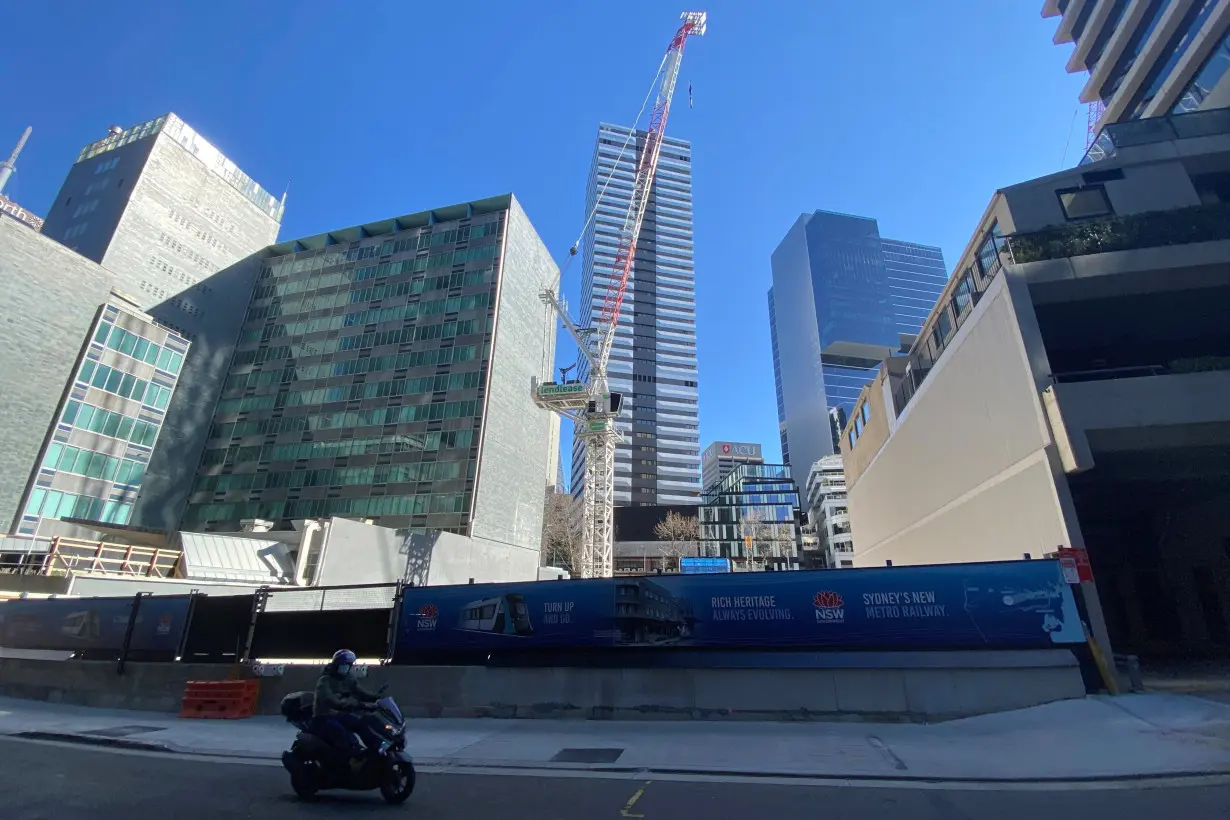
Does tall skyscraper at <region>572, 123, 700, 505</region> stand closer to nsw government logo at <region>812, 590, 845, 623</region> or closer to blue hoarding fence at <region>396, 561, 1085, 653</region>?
blue hoarding fence at <region>396, 561, 1085, 653</region>

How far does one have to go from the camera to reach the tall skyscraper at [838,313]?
6668 inches

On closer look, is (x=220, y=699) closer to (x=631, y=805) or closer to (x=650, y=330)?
(x=631, y=805)

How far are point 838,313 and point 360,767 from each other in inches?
7409

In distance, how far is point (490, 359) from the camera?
56.8m

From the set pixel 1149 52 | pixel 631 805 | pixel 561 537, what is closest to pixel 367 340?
pixel 561 537

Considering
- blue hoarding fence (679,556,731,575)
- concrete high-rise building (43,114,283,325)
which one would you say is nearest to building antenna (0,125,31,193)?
concrete high-rise building (43,114,283,325)

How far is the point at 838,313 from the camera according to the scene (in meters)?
176

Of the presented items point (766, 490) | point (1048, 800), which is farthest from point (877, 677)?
point (766, 490)

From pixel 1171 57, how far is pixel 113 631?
58.2 m

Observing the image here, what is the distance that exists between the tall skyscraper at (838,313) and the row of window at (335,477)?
126 metres

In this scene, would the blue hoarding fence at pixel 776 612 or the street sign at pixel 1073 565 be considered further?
the street sign at pixel 1073 565

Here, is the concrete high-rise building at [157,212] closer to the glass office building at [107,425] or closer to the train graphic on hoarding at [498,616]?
the glass office building at [107,425]

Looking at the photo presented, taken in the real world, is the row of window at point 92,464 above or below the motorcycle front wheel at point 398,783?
above

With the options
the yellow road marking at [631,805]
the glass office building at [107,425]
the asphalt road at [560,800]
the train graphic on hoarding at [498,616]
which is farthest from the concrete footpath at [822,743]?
the glass office building at [107,425]
